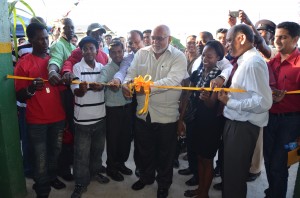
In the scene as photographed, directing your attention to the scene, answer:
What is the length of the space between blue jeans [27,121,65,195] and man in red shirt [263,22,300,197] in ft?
8.97

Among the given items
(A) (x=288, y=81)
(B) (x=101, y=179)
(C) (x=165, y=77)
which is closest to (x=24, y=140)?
(B) (x=101, y=179)

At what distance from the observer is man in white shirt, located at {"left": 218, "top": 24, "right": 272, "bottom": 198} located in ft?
7.68

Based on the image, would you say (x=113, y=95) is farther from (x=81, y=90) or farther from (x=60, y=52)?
(x=60, y=52)

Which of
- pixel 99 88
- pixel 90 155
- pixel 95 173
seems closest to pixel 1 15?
pixel 99 88

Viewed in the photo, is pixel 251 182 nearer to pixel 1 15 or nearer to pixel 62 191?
pixel 62 191

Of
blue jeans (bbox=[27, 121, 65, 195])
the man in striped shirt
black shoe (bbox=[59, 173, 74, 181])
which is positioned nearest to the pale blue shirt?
the man in striped shirt

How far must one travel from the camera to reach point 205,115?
9.79 feet

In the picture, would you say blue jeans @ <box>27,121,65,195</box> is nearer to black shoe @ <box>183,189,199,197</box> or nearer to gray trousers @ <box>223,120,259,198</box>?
black shoe @ <box>183,189,199,197</box>

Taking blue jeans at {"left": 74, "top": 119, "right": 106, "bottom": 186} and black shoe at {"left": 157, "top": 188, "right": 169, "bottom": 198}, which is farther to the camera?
black shoe at {"left": 157, "top": 188, "right": 169, "bottom": 198}

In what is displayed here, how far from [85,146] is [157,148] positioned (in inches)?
39.8

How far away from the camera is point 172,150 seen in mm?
3354

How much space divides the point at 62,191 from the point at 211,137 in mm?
2251

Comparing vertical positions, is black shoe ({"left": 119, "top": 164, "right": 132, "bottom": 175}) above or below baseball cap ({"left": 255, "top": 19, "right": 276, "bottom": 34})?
below

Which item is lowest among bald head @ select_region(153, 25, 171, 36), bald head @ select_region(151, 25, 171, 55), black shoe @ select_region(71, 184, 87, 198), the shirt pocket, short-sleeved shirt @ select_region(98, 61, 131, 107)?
black shoe @ select_region(71, 184, 87, 198)
